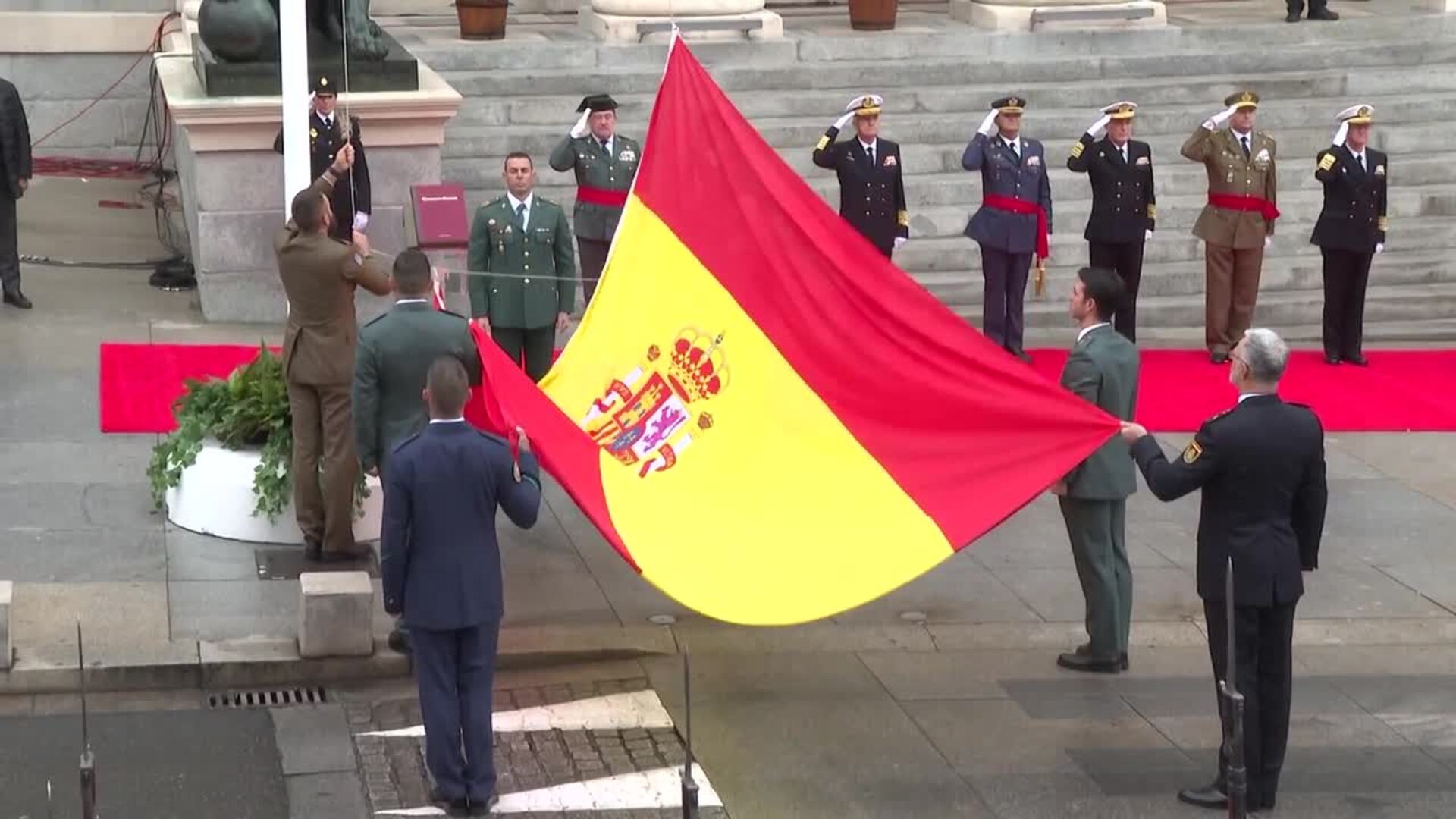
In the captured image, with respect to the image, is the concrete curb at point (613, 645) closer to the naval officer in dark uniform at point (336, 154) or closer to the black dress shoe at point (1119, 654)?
the black dress shoe at point (1119, 654)

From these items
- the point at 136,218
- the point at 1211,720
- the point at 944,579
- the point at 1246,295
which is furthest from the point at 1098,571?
the point at 136,218

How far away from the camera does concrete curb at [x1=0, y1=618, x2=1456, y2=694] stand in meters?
9.18

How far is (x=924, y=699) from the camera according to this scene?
30.2ft

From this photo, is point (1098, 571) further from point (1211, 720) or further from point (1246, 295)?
point (1246, 295)

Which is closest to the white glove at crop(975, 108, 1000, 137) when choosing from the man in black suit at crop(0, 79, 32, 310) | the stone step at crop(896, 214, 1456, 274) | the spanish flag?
the stone step at crop(896, 214, 1456, 274)

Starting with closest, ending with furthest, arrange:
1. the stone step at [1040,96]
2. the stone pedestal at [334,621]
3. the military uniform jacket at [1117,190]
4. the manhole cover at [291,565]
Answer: the stone pedestal at [334,621], the manhole cover at [291,565], the military uniform jacket at [1117,190], the stone step at [1040,96]

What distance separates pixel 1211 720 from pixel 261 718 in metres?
3.71

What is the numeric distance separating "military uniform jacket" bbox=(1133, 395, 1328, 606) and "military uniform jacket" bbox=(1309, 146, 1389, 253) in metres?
8.03

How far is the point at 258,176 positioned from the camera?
15.8 m

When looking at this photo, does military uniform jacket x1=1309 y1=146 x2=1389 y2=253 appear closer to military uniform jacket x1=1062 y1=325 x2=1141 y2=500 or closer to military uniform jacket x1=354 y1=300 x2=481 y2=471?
military uniform jacket x1=1062 y1=325 x2=1141 y2=500

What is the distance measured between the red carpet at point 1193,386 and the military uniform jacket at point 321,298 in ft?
9.54

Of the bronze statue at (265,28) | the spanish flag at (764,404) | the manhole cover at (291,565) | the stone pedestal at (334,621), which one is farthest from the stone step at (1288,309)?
the stone pedestal at (334,621)

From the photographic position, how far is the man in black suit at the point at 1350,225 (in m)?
15.6

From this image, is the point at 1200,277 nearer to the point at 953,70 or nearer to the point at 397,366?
the point at 953,70
